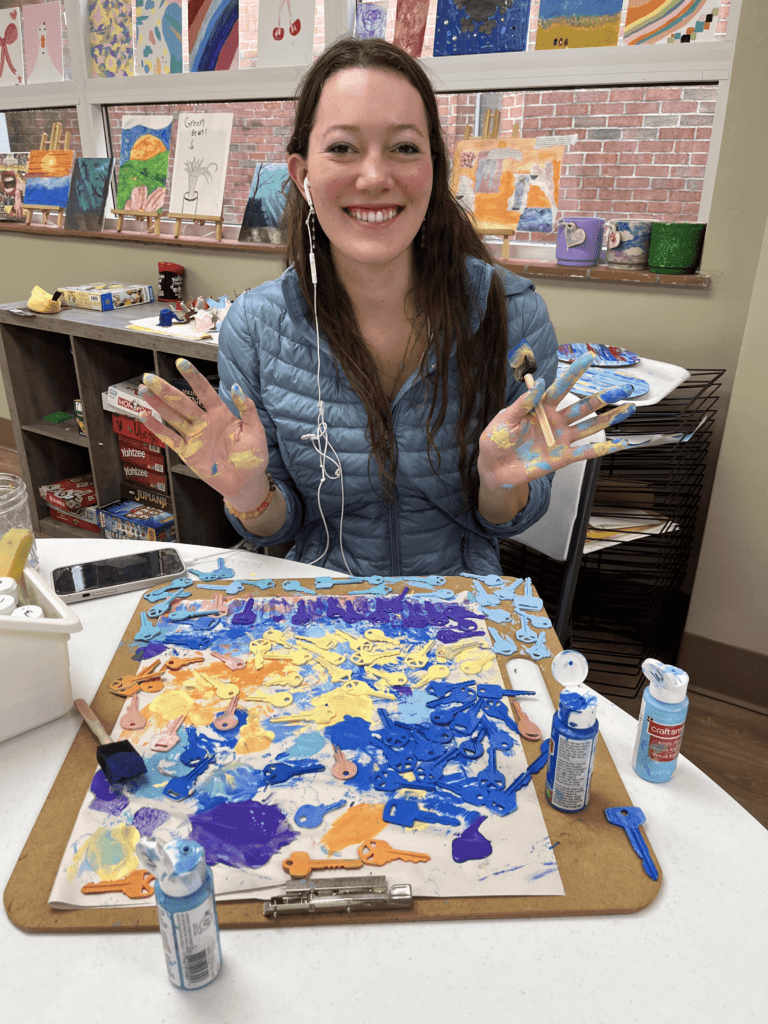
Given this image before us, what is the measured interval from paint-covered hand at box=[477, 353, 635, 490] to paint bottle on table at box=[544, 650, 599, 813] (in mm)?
387

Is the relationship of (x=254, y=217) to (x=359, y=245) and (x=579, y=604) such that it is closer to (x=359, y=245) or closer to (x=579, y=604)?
(x=359, y=245)

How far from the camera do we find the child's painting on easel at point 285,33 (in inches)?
83.9

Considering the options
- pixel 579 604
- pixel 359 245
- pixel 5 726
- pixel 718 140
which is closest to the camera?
pixel 5 726

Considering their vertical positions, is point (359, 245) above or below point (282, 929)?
above

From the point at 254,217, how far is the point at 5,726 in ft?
6.43

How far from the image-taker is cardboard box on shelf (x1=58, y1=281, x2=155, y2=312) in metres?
2.41

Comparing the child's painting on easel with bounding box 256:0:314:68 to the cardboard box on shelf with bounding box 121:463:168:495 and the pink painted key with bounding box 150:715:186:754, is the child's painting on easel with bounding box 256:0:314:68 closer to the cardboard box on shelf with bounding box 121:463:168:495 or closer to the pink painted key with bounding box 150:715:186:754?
the cardboard box on shelf with bounding box 121:463:168:495

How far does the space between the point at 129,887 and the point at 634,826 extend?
1.47 ft

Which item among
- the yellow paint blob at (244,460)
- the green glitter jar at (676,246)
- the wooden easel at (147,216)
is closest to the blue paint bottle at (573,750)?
the yellow paint blob at (244,460)

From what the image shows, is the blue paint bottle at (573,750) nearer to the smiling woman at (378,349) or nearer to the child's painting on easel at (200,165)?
the smiling woman at (378,349)

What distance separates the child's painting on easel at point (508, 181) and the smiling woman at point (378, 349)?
28.6 inches

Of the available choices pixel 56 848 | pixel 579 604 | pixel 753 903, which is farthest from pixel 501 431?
pixel 579 604

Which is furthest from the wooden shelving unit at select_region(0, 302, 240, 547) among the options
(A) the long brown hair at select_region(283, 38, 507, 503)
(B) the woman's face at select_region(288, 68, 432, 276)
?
(B) the woman's face at select_region(288, 68, 432, 276)

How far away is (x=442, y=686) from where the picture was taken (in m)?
0.83
